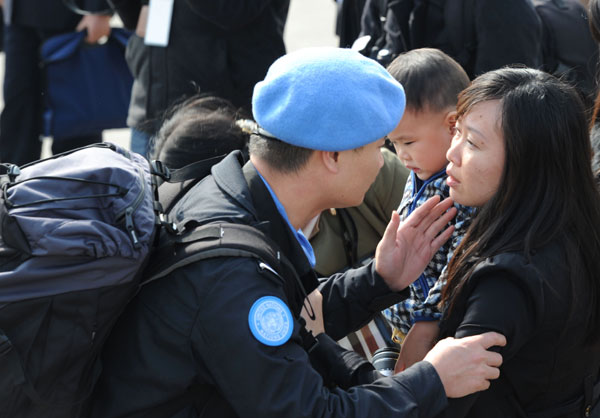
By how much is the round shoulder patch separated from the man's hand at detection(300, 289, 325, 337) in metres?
0.42

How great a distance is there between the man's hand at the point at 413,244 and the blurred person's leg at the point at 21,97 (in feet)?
10.5

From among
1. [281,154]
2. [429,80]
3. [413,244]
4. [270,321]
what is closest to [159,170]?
[281,154]

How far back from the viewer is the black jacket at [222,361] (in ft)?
5.73

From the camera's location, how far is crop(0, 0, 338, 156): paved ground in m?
8.00

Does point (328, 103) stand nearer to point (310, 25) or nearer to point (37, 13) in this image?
point (37, 13)

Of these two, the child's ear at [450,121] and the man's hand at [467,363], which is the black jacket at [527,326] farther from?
the child's ear at [450,121]

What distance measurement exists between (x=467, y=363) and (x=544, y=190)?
45 centimetres

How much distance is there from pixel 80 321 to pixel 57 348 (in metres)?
0.07

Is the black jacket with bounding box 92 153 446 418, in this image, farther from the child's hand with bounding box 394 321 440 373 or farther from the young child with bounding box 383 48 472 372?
the young child with bounding box 383 48 472 372

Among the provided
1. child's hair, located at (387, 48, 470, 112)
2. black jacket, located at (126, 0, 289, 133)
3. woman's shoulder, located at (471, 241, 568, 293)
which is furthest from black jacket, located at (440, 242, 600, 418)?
black jacket, located at (126, 0, 289, 133)

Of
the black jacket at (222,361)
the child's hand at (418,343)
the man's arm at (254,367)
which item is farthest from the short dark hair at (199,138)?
the man's arm at (254,367)

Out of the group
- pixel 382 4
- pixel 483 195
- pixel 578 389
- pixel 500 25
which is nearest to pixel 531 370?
pixel 578 389

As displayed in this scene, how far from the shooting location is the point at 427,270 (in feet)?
8.09

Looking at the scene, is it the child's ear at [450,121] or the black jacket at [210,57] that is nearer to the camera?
the child's ear at [450,121]
